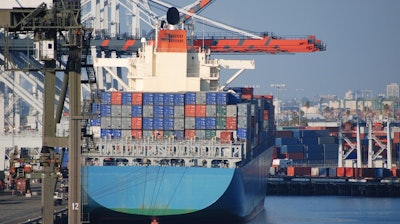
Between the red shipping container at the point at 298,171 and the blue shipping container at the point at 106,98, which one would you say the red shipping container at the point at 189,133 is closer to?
the blue shipping container at the point at 106,98

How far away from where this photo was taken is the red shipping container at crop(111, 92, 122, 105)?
58.2 m

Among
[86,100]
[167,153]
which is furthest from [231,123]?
[86,100]

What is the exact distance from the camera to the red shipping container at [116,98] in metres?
58.2

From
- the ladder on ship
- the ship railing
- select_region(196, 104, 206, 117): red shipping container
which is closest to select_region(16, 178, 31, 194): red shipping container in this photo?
the ship railing

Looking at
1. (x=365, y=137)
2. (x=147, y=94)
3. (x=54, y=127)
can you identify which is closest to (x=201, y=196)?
(x=147, y=94)

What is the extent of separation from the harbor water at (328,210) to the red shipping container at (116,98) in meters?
9.88

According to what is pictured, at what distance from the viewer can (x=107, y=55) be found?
98.4 metres

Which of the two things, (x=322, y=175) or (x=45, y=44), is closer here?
(x=45, y=44)

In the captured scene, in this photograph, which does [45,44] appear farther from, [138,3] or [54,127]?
[138,3]

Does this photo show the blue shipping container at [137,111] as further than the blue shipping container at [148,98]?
No

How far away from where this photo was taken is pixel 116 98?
58.4 meters

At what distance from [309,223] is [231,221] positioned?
7.45 meters

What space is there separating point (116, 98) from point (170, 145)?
13.6ft

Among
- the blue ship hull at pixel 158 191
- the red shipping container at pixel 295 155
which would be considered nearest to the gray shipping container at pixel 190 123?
the blue ship hull at pixel 158 191
